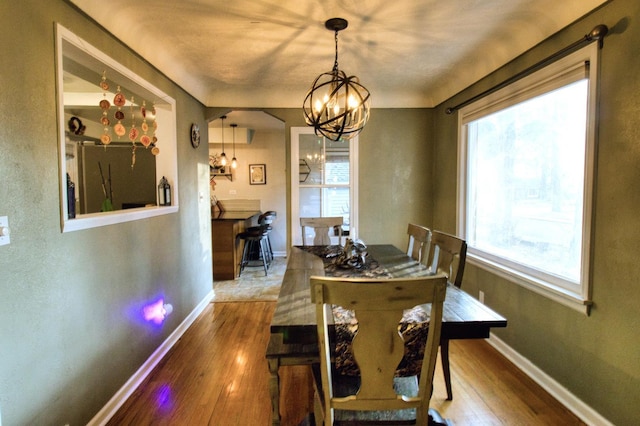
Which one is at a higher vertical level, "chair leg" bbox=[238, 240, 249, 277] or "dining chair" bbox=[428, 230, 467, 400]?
"dining chair" bbox=[428, 230, 467, 400]

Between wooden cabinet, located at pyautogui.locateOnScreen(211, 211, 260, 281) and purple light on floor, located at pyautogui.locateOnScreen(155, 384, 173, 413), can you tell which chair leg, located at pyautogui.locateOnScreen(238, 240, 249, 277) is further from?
purple light on floor, located at pyautogui.locateOnScreen(155, 384, 173, 413)

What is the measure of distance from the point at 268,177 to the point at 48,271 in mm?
5166

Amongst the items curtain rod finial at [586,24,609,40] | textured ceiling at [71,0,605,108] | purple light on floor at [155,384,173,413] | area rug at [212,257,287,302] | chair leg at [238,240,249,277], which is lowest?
purple light on floor at [155,384,173,413]

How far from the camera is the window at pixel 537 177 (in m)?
1.93

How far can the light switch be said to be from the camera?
1284 millimetres

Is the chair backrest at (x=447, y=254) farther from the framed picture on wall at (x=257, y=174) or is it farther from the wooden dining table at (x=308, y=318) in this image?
the framed picture on wall at (x=257, y=174)

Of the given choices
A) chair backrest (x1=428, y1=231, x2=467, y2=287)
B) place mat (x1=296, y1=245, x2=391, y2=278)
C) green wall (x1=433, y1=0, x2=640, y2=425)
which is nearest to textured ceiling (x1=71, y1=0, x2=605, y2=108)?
green wall (x1=433, y1=0, x2=640, y2=425)

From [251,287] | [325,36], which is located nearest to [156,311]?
[251,287]

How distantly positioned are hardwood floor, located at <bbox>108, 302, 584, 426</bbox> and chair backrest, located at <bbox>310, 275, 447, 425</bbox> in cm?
91

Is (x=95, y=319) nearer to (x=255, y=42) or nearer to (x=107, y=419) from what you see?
(x=107, y=419)

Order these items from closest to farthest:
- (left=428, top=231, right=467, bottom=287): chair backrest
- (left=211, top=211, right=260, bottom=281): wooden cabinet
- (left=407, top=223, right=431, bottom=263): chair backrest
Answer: (left=428, top=231, right=467, bottom=287): chair backrest < (left=407, top=223, right=431, bottom=263): chair backrest < (left=211, top=211, right=260, bottom=281): wooden cabinet

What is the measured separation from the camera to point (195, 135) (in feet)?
11.2

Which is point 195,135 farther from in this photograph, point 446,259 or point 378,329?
point 378,329

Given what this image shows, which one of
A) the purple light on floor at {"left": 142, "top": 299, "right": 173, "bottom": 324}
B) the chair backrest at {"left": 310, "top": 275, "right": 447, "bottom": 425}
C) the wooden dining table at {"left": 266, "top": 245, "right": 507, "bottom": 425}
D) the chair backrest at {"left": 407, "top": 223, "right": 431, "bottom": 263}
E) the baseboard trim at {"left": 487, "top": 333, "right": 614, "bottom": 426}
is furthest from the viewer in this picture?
the chair backrest at {"left": 407, "top": 223, "right": 431, "bottom": 263}
